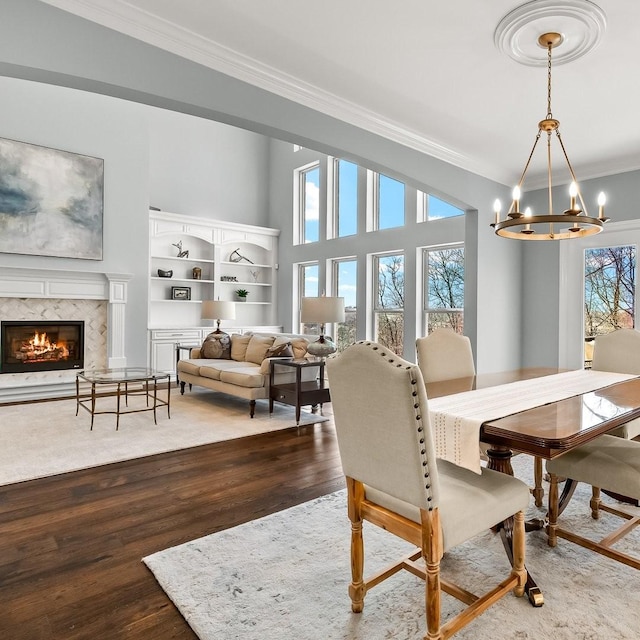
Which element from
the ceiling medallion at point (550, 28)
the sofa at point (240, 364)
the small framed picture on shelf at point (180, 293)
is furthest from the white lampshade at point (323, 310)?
the small framed picture on shelf at point (180, 293)

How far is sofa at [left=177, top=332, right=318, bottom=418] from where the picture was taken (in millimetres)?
4943

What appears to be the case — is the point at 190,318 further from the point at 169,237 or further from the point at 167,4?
the point at 167,4

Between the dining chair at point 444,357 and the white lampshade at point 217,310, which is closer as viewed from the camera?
the dining chair at point 444,357

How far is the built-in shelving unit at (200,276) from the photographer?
727 cm

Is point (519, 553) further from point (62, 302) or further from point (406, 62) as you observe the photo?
point (62, 302)

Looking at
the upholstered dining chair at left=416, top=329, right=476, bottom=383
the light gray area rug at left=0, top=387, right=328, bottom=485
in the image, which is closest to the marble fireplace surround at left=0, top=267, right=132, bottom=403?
the light gray area rug at left=0, top=387, right=328, bottom=485

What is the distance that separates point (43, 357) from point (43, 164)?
243 centimetres

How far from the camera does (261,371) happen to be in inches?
195

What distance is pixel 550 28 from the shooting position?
2422 mm

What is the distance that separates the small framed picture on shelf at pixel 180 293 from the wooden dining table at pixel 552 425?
5.84 metres

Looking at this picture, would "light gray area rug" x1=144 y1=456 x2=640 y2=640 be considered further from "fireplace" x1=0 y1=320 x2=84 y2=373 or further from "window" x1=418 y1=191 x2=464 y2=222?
"fireplace" x1=0 y1=320 x2=84 y2=373

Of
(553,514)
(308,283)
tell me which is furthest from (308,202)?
(553,514)

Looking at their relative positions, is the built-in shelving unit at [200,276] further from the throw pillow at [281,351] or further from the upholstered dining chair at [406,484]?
the upholstered dining chair at [406,484]

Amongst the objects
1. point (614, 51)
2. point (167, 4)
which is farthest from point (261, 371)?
point (614, 51)
